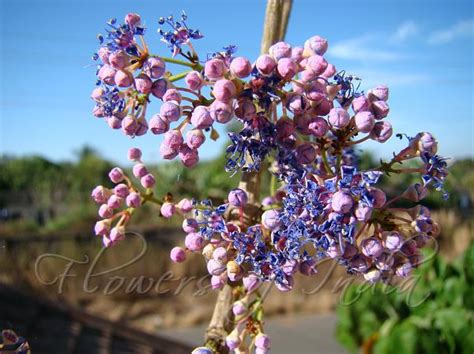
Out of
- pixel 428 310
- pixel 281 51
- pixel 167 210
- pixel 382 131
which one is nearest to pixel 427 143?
pixel 382 131

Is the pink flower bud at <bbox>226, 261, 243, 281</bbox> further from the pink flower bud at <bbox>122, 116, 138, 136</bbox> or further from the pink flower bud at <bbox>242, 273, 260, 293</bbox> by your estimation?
the pink flower bud at <bbox>122, 116, 138, 136</bbox>

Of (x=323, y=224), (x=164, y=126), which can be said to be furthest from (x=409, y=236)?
(x=164, y=126)

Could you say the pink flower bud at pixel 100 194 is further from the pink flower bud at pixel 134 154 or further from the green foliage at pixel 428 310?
the green foliage at pixel 428 310

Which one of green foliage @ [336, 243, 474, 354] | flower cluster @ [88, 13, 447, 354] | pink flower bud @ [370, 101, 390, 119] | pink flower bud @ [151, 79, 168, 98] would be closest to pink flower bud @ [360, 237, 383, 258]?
flower cluster @ [88, 13, 447, 354]

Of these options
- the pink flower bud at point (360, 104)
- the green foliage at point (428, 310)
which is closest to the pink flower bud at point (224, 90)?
the pink flower bud at point (360, 104)

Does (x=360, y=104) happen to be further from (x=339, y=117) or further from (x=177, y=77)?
(x=177, y=77)

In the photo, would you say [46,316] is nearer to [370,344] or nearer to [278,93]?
[370,344]
